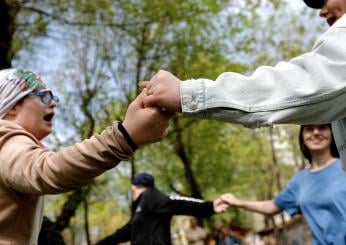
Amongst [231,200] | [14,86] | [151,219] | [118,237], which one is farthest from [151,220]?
[14,86]

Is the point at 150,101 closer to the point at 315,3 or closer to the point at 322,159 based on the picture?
the point at 315,3

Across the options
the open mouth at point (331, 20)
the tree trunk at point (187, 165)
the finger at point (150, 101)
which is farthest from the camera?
the tree trunk at point (187, 165)

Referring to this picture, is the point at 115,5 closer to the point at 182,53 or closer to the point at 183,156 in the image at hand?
the point at 182,53

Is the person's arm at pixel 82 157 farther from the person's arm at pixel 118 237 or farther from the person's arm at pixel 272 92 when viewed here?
the person's arm at pixel 118 237

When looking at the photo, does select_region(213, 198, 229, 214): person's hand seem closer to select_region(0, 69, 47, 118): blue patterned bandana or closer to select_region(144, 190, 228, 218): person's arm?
select_region(144, 190, 228, 218): person's arm

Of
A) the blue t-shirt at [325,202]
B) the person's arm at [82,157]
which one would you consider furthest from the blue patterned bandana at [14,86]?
the blue t-shirt at [325,202]

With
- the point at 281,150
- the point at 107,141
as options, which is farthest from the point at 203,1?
the point at 281,150

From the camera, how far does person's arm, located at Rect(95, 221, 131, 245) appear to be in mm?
6805

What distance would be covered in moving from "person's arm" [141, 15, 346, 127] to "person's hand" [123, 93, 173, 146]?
0.03 meters

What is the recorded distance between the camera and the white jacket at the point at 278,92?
1935mm

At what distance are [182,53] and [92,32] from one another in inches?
118

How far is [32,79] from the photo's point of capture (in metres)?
2.84

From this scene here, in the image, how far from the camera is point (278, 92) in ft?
6.40

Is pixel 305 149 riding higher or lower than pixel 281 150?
higher
